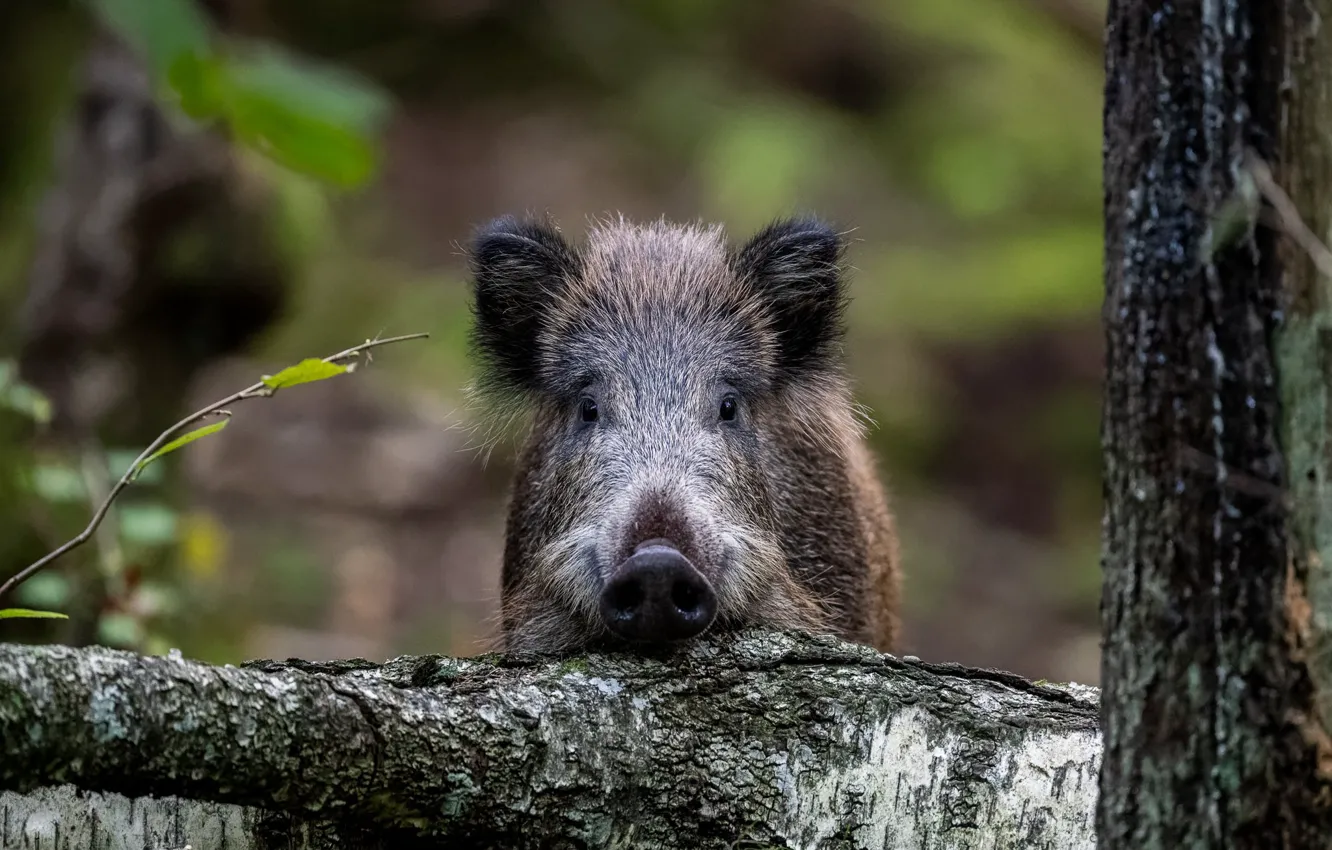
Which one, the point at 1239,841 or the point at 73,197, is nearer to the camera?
the point at 1239,841

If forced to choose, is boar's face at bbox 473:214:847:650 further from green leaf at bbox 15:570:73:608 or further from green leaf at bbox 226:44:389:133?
green leaf at bbox 15:570:73:608

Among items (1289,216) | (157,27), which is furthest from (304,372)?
(1289,216)

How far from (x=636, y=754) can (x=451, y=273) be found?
1227cm

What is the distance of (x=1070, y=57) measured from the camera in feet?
53.1

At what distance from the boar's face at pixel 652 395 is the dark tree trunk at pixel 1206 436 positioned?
227 centimetres

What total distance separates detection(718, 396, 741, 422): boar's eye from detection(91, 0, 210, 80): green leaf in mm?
2525

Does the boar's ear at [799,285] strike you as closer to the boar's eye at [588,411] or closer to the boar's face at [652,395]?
the boar's face at [652,395]

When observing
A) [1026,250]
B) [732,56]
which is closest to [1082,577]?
[1026,250]

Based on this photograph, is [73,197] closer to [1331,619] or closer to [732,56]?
[1331,619]

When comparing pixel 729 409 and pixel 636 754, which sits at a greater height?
pixel 729 409

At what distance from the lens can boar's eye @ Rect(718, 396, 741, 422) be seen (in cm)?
590

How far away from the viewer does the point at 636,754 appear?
3586mm

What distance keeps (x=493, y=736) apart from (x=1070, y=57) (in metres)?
14.4

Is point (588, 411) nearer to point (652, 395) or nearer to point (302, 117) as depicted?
point (652, 395)
